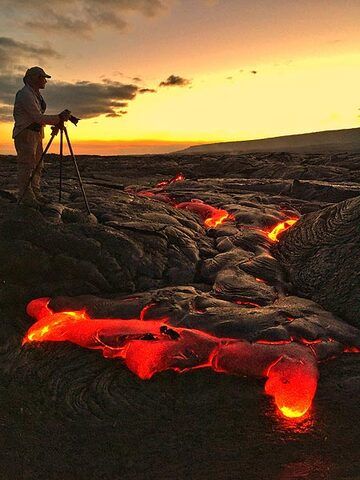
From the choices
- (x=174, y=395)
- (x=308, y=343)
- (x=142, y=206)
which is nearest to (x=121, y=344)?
(x=174, y=395)

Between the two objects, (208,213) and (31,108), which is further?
(208,213)

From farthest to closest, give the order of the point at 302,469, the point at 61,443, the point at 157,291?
1. the point at 157,291
2. the point at 61,443
3. the point at 302,469

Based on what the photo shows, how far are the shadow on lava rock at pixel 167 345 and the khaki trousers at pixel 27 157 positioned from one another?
44 cm

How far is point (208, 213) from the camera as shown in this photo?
1038 centimetres

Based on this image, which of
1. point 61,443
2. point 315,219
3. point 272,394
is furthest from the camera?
point 315,219

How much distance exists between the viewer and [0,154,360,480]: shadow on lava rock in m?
3.83

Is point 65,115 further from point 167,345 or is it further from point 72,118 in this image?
point 167,345

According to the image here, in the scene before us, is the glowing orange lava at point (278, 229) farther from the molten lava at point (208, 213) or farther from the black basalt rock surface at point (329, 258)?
the molten lava at point (208, 213)

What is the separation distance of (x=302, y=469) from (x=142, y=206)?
21.5 ft

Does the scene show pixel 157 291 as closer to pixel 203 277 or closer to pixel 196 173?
pixel 203 277

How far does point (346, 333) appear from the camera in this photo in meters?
5.60

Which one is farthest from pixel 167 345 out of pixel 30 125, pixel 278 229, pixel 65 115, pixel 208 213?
pixel 208 213

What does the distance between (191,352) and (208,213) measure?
220 inches

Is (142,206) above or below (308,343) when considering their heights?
above
